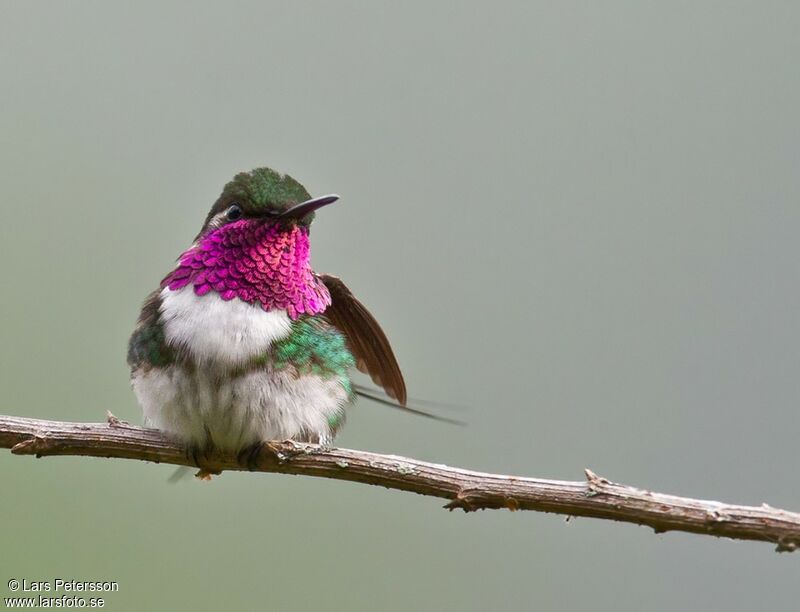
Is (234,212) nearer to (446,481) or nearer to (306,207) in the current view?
(306,207)

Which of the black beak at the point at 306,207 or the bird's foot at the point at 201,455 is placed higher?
the black beak at the point at 306,207

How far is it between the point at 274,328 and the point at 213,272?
0.32 m

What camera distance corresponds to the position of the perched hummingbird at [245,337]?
11.9 ft

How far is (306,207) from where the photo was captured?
12.2 feet

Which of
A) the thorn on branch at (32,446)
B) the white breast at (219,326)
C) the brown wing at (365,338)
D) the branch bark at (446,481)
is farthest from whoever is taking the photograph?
the brown wing at (365,338)

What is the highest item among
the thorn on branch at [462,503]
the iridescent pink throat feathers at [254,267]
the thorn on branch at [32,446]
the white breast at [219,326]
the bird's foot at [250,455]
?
the iridescent pink throat feathers at [254,267]

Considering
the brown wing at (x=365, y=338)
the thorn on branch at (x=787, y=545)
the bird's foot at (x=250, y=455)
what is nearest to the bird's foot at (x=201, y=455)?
the bird's foot at (x=250, y=455)

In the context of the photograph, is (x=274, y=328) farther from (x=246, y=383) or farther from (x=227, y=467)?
(x=227, y=467)

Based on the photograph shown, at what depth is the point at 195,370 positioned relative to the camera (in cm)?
362

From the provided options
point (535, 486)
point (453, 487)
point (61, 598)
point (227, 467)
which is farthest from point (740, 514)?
point (61, 598)

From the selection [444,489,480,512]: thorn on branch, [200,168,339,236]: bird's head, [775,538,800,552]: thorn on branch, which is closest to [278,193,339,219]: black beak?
[200,168,339,236]: bird's head

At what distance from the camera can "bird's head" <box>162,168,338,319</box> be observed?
12.4 feet

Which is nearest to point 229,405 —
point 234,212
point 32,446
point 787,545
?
point 32,446

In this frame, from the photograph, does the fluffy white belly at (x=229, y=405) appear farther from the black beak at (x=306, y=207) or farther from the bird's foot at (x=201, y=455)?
the black beak at (x=306, y=207)
